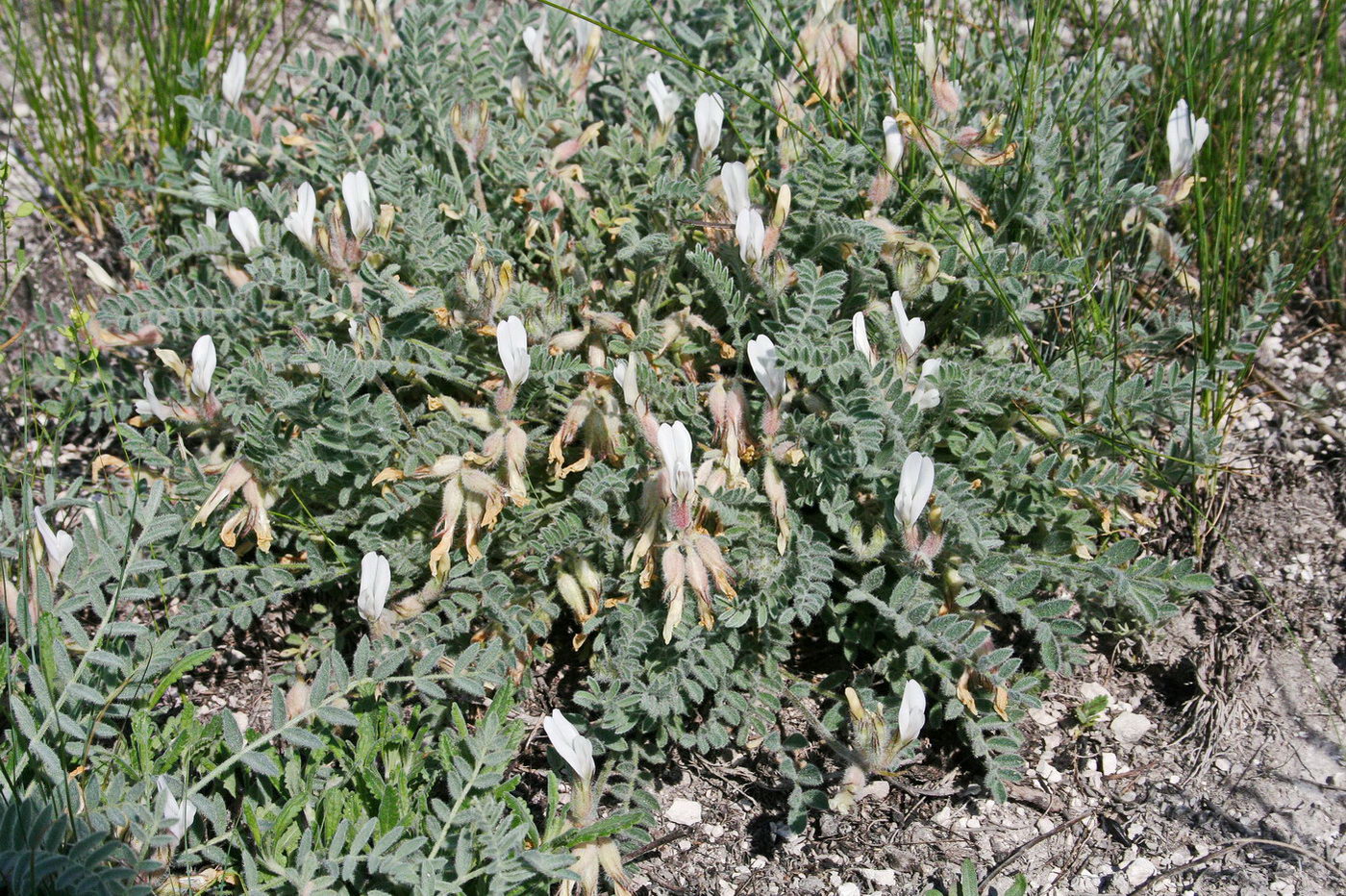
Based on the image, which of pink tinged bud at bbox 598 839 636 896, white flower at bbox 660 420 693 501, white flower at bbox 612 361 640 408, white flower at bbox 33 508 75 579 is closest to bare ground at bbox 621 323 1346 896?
pink tinged bud at bbox 598 839 636 896

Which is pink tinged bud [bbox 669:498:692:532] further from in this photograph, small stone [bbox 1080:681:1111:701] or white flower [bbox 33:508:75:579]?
white flower [bbox 33:508:75:579]

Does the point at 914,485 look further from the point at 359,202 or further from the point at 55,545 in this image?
the point at 55,545

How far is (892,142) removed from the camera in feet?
9.66

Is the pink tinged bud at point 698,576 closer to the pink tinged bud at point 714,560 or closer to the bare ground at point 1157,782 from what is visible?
the pink tinged bud at point 714,560

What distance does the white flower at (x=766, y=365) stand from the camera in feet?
8.74

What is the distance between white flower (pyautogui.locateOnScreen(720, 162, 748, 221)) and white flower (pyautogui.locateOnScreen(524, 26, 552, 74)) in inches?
34.2

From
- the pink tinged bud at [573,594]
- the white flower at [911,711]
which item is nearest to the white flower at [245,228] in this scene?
the pink tinged bud at [573,594]

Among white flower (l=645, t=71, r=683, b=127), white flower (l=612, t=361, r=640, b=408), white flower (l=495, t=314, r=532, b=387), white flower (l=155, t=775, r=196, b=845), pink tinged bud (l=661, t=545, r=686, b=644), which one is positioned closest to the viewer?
white flower (l=155, t=775, r=196, b=845)

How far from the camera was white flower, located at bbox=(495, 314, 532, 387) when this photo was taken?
2.62 m

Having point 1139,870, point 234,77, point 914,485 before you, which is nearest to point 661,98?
point 234,77

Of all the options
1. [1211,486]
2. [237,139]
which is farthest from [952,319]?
[237,139]

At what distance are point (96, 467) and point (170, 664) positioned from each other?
71 centimetres

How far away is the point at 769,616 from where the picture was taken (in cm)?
271

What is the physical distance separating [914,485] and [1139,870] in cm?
102
